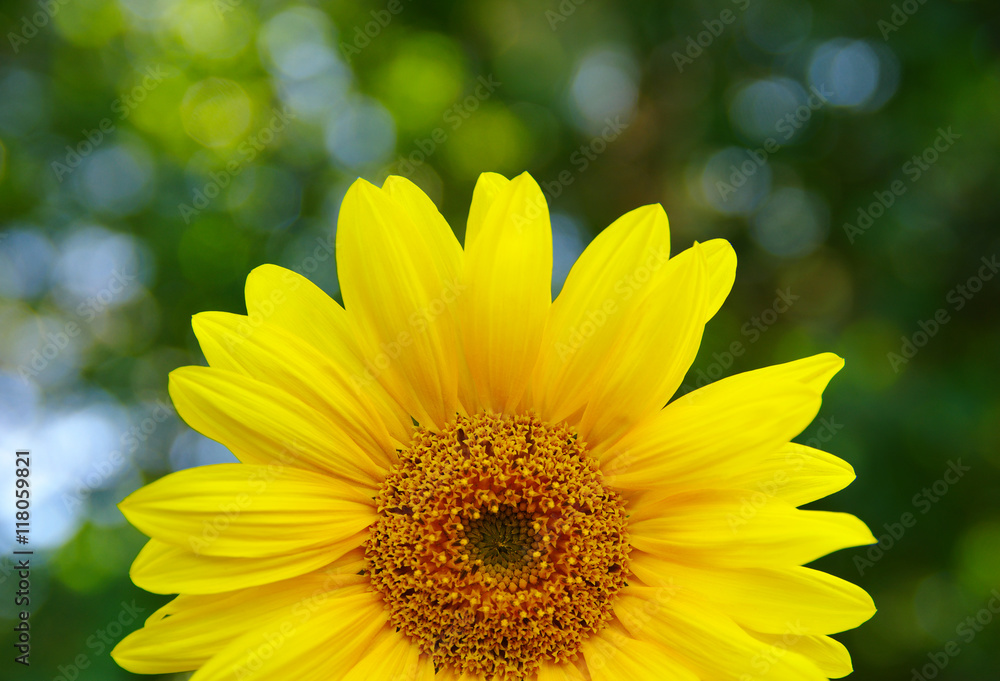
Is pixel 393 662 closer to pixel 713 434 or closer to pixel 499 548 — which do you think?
pixel 499 548

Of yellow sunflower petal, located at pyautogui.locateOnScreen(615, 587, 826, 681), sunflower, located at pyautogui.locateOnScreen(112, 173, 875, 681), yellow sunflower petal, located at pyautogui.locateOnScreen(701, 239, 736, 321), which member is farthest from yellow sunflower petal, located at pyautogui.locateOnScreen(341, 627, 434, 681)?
yellow sunflower petal, located at pyautogui.locateOnScreen(701, 239, 736, 321)

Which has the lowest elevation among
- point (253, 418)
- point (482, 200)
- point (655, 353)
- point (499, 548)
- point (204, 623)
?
point (499, 548)

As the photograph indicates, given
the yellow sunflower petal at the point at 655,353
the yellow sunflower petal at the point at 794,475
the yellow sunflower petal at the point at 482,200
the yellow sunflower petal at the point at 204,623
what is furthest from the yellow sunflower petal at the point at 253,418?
the yellow sunflower petal at the point at 794,475

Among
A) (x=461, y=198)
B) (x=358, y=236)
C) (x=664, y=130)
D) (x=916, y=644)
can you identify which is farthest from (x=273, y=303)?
(x=916, y=644)

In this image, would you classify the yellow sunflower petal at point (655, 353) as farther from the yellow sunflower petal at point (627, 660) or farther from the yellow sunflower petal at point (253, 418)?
the yellow sunflower petal at point (253, 418)

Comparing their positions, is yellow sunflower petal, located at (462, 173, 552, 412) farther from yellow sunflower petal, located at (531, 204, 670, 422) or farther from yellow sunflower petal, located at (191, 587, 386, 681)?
yellow sunflower petal, located at (191, 587, 386, 681)

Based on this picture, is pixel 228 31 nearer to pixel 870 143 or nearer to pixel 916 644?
pixel 870 143

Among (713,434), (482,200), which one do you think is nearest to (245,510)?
(482,200)
